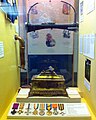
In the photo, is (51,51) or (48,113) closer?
(48,113)

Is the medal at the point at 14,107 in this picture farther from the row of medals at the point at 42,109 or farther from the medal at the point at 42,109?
the medal at the point at 42,109

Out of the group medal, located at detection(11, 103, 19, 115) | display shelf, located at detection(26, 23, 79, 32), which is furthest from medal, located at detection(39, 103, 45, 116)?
display shelf, located at detection(26, 23, 79, 32)

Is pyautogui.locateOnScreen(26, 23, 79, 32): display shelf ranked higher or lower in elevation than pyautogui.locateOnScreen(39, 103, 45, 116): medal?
higher

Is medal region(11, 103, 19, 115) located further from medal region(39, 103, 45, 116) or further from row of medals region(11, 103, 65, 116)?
medal region(39, 103, 45, 116)

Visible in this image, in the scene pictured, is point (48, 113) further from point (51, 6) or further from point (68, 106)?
point (51, 6)

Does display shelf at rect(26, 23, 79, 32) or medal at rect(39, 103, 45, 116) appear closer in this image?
medal at rect(39, 103, 45, 116)

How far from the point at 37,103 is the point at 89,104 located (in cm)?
42

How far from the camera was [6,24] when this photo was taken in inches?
59.9

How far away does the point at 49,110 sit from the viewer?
1.42 metres

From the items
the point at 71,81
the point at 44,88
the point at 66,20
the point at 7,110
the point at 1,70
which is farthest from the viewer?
the point at 66,20

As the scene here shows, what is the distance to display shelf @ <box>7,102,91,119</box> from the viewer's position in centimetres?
136

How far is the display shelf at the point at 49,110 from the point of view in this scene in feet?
4.47

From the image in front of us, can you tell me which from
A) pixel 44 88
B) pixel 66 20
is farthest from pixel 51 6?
pixel 44 88

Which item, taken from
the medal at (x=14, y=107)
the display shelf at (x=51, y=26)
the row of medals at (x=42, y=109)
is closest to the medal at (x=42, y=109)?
the row of medals at (x=42, y=109)
